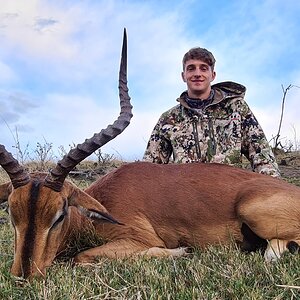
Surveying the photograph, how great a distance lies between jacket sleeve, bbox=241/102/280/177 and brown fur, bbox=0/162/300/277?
151cm

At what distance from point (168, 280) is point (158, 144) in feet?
13.8

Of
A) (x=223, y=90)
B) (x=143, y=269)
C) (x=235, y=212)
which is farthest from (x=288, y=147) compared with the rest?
(x=143, y=269)

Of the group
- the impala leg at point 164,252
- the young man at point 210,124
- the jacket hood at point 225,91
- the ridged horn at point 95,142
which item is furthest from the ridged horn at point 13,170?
the jacket hood at point 225,91

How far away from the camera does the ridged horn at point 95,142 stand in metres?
4.78

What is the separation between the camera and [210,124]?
767 centimetres

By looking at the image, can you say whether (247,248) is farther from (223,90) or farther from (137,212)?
(223,90)

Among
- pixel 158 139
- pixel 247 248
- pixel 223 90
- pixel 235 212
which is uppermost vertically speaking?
pixel 223 90

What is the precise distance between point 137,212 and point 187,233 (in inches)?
23.2

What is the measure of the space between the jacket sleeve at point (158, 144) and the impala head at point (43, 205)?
2.58 m

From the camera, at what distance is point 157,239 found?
224 inches

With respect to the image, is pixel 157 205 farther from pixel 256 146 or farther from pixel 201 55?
pixel 201 55

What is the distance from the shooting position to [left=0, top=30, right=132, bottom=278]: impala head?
168 inches

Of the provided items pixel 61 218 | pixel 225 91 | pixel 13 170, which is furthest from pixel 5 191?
pixel 225 91

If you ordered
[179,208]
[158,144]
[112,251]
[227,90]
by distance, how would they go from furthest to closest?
[158,144]
[227,90]
[179,208]
[112,251]
